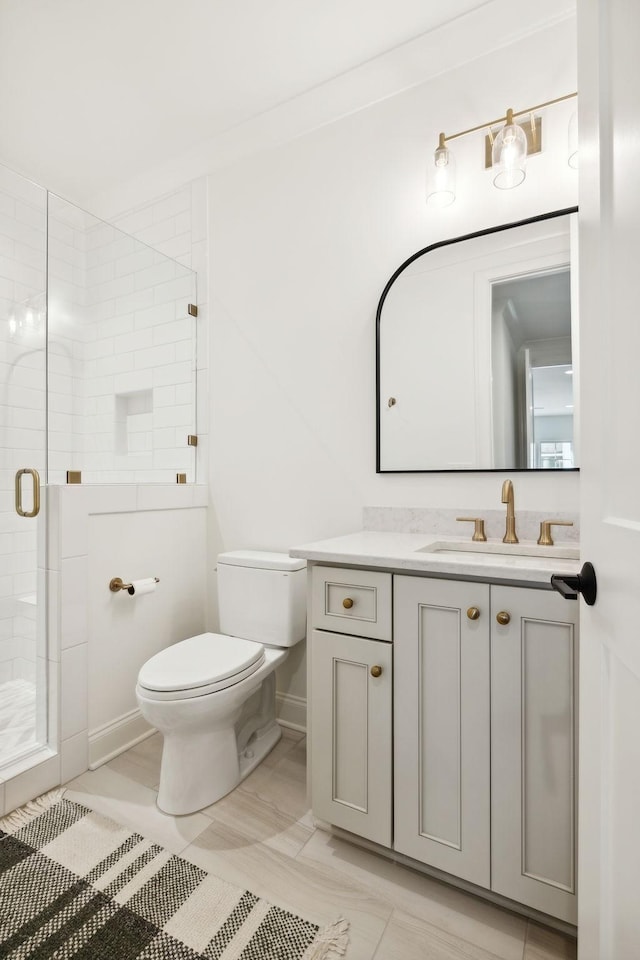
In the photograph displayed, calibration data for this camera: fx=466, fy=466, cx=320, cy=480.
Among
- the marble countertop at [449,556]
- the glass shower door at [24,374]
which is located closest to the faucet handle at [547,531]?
the marble countertop at [449,556]

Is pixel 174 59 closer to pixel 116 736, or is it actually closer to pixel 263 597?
pixel 263 597

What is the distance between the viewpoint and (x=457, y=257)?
5.47 feet

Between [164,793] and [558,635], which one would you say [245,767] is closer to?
[164,793]

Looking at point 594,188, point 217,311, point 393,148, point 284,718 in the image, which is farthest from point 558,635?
point 217,311

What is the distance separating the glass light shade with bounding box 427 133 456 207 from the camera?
1614mm

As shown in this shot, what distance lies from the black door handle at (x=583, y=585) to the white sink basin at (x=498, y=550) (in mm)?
568

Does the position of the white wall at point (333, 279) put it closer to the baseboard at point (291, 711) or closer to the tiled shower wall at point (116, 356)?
the baseboard at point (291, 711)

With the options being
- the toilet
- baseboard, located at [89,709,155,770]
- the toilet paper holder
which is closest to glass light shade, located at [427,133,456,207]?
the toilet

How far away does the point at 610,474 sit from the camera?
0.62 m

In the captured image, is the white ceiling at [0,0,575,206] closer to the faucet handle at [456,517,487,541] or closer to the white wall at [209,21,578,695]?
the white wall at [209,21,578,695]

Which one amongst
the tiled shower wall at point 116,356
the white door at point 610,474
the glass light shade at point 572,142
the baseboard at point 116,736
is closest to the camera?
the white door at point 610,474

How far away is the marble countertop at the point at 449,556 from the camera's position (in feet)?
3.59

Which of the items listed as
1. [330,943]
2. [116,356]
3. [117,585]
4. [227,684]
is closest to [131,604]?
[117,585]

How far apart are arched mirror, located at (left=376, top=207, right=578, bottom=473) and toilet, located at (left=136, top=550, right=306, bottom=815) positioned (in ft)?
2.28
